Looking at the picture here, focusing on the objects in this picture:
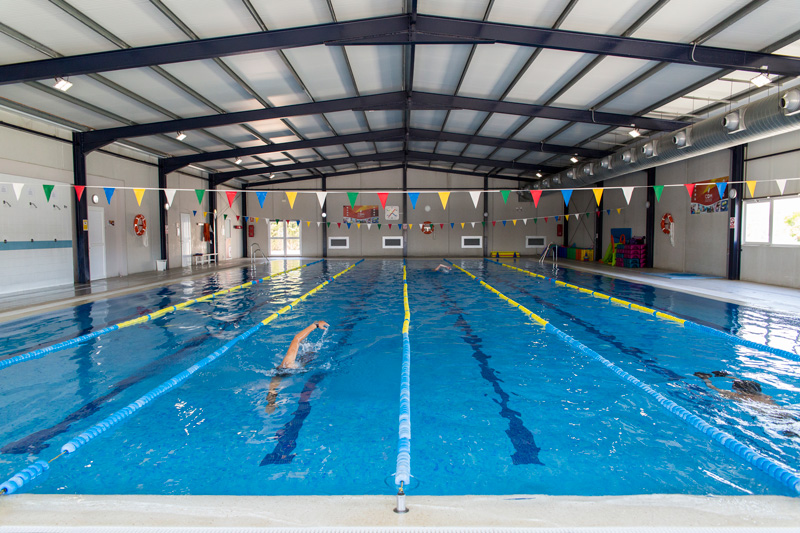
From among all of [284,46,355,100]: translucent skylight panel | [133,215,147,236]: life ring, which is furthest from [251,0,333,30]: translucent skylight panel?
[133,215,147,236]: life ring

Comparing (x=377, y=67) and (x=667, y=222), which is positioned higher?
(x=377, y=67)

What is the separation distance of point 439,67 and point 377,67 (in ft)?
4.25

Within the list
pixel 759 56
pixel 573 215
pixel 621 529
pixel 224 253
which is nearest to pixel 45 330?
pixel 621 529

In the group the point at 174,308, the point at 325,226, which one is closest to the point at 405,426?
the point at 174,308

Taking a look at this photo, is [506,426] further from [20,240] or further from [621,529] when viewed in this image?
[20,240]

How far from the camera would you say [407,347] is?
17.1ft

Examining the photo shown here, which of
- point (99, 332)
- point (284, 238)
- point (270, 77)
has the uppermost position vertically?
point (270, 77)

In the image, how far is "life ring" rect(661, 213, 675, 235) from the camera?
524 inches

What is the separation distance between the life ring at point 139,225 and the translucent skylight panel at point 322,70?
23.2 feet

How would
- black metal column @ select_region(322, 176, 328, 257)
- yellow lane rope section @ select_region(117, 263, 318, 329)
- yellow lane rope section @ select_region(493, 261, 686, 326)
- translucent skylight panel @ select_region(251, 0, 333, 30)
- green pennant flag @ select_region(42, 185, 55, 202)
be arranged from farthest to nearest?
1. black metal column @ select_region(322, 176, 328, 257)
2. green pennant flag @ select_region(42, 185, 55, 202)
3. yellow lane rope section @ select_region(493, 261, 686, 326)
4. yellow lane rope section @ select_region(117, 263, 318, 329)
5. translucent skylight panel @ select_region(251, 0, 333, 30)

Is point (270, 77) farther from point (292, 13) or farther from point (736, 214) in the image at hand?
point (736, 214)

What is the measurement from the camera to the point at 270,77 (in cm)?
860

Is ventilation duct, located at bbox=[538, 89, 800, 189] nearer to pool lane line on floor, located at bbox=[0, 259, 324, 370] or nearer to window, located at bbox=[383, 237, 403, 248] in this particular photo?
pool lane line on floor, located at bbox=[0, 259, 324, 370]

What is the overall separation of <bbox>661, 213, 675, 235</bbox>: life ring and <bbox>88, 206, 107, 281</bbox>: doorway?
16549 mm
